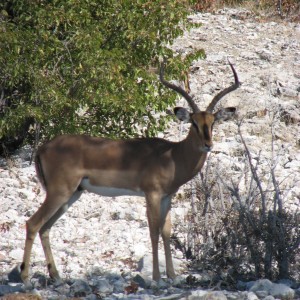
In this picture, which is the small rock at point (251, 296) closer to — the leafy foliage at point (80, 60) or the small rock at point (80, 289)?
the small rock at point (80, 289)

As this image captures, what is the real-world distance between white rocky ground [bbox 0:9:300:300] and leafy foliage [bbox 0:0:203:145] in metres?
1.12

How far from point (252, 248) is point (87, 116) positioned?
5953 millimetres

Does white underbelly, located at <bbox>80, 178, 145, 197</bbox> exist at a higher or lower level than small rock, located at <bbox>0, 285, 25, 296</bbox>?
higher

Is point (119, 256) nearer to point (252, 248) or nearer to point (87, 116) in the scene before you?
point (252, 248)

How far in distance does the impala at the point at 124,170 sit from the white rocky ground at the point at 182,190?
537mm

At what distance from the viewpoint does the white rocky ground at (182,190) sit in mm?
8109

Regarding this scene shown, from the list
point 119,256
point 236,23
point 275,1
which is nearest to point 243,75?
point 236,23

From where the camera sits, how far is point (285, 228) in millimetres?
8250

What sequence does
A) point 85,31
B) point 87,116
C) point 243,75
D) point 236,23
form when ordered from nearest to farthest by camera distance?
point 85,31
point 87,116
point 243,75
point 236,23

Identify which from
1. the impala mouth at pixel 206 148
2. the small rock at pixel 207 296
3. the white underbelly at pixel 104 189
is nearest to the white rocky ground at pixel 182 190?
the small rock at pixel 207 296

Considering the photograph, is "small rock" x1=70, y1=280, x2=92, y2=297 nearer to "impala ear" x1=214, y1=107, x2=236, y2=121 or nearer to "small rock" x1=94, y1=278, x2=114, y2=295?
"small rock" x1=94, y1=278, x2=114, y2=295

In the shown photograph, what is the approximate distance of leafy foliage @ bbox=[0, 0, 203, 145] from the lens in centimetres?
1162

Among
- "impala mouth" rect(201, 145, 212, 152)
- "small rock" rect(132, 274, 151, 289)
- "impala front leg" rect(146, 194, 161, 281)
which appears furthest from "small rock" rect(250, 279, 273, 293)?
"impala mouth" rect(201, 145, 212, 152)

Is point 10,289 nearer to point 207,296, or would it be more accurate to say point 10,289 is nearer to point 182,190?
point 207,296
